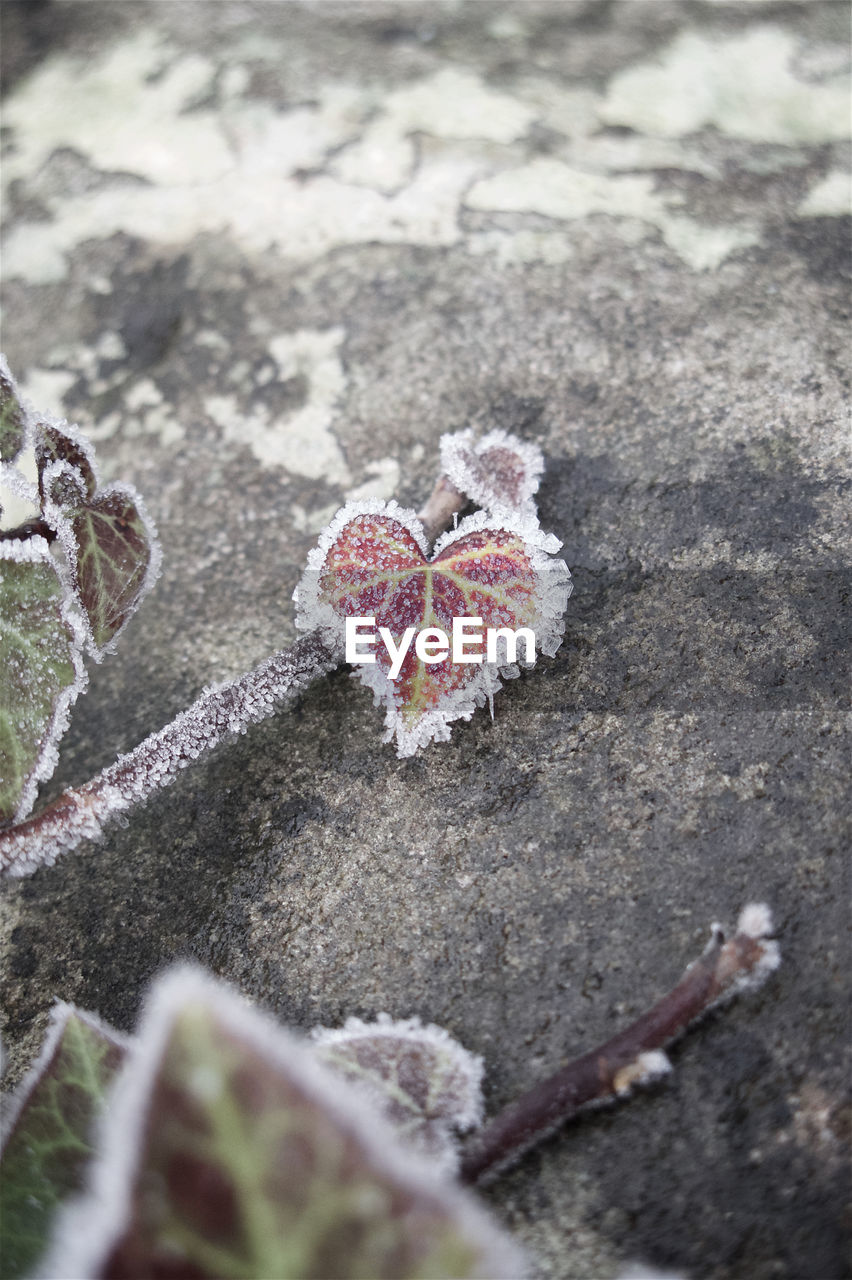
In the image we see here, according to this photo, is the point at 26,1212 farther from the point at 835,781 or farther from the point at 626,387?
the point at 626,387

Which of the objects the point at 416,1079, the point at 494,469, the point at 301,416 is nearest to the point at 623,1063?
the point at 416,1079

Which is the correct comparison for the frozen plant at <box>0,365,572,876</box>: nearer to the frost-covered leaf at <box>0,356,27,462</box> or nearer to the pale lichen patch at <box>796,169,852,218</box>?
the frost-covered leaf at <box>0,356,27,462</box>

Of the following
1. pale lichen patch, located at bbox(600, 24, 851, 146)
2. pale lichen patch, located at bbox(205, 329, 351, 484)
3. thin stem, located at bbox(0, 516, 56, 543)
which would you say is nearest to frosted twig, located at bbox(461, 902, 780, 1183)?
thin stem, located at bbox(0, 516, 56, 543)

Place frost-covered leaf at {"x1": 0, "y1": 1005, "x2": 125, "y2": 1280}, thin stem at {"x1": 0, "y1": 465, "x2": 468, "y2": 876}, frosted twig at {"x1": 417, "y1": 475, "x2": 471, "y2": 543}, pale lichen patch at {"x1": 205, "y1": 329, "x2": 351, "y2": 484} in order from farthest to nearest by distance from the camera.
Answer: pale lichen patch at {"x1": 205, "y1": 329, "x2": 351, "y2": 484} → frosted twig at {"x1": 417, "y1": 475, "x2": 471, "y2": 543} → thin stem at {"x1": 0, "y1": 465, "x2": 468, "y2": 876} → frost-covered leaf at {"x1": 0, "y1": 1005, "x2": 125, "y2": 1280}

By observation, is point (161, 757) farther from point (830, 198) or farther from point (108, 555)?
point (830, 198)

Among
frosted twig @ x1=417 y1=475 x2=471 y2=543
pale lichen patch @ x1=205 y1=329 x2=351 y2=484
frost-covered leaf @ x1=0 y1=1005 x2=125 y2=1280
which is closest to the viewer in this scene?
frost-covered leaf @ x1=0 y1=1005 x2=125 y2=1280

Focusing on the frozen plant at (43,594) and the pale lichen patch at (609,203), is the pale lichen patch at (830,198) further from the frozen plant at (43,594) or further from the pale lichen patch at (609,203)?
the frozen plant at (43,594)

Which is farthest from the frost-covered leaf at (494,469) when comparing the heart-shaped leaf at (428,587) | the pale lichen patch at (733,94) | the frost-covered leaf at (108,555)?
the pale lichen patch at (733,94)
